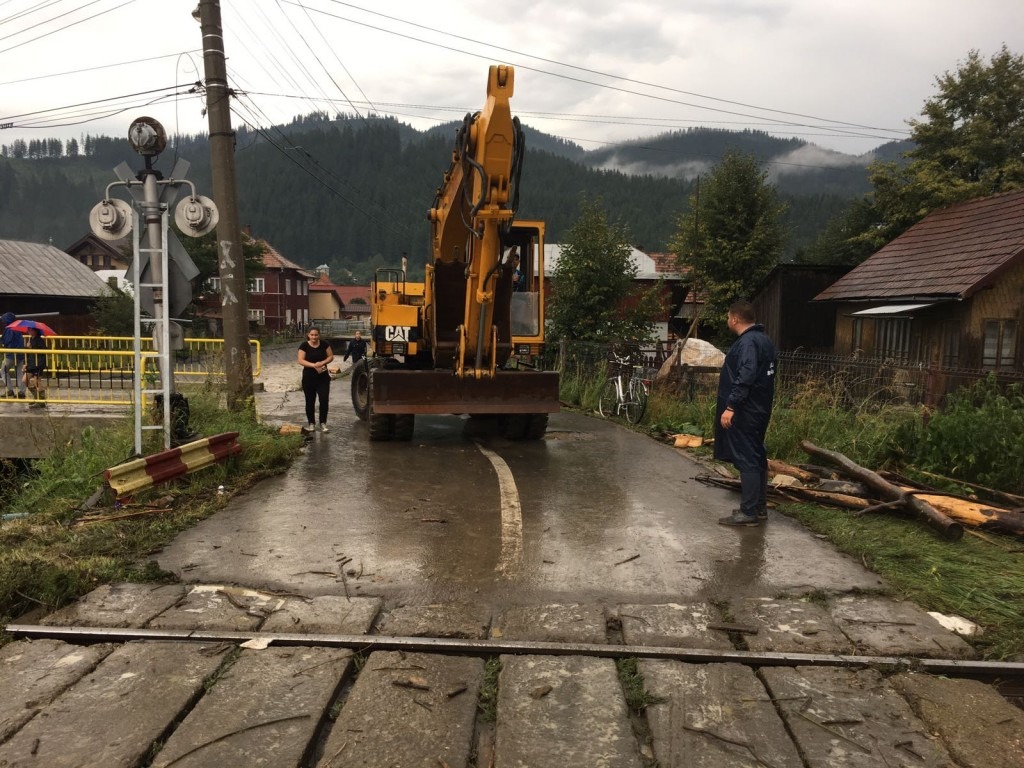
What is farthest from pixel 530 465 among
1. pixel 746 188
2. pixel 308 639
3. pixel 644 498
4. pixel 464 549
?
pixel 746 188

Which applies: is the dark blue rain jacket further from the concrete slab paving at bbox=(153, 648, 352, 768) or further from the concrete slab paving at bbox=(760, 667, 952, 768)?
the concrete slab paving at bbox=(153, 648, 352, 768)

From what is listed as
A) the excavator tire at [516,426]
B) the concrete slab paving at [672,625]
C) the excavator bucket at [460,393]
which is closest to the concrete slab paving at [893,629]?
the concrete slab paving at [672,625]

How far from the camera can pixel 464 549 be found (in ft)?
17.3

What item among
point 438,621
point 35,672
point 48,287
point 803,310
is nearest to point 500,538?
point 438,621

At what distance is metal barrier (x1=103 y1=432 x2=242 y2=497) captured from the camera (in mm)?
6062

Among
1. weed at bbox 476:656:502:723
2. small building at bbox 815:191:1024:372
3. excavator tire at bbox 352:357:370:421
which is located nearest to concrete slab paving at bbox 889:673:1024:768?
weed at bbox 476:656:502:723

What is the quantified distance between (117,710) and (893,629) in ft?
12.8

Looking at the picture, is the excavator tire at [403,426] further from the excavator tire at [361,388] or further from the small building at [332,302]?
the small building at [332,302]

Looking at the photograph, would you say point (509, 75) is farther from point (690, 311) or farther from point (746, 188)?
point (690, 311)

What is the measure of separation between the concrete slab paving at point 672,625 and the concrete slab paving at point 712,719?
24 cm

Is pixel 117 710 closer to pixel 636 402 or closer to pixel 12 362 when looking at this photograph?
pixel 636 402

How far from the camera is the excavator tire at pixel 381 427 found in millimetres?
9664

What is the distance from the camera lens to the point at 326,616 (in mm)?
4020

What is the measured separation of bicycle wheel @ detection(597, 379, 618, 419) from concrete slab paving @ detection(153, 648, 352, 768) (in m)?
10.0
